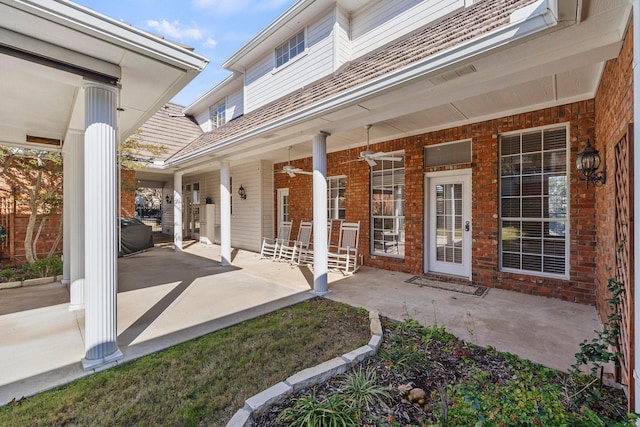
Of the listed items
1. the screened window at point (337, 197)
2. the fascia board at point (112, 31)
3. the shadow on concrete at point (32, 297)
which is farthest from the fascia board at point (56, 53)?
the screened window at point (337, 197)

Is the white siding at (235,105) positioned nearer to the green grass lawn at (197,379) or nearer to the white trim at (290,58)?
the white trim at (290,58)

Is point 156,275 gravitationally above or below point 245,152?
below

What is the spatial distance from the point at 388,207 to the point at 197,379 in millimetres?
5485

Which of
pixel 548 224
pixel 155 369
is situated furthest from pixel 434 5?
pixel 155 369

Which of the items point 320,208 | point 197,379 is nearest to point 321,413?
point 197,379

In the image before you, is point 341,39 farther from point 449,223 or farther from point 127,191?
point 127,191

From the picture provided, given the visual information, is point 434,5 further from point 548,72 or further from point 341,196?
point 341,196

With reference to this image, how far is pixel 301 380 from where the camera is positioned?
245 cm

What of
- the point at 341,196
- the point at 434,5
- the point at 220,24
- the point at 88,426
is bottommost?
the point at 88,426

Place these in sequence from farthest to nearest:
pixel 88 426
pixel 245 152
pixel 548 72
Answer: pixel 245 152 → pixel 548 72 → pixel 88 426

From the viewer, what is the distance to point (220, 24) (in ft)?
23.4

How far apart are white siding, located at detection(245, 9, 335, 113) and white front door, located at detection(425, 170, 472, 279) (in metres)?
3.67

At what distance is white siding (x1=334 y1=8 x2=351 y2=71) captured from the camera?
6.70m

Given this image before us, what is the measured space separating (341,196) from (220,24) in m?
5.25
